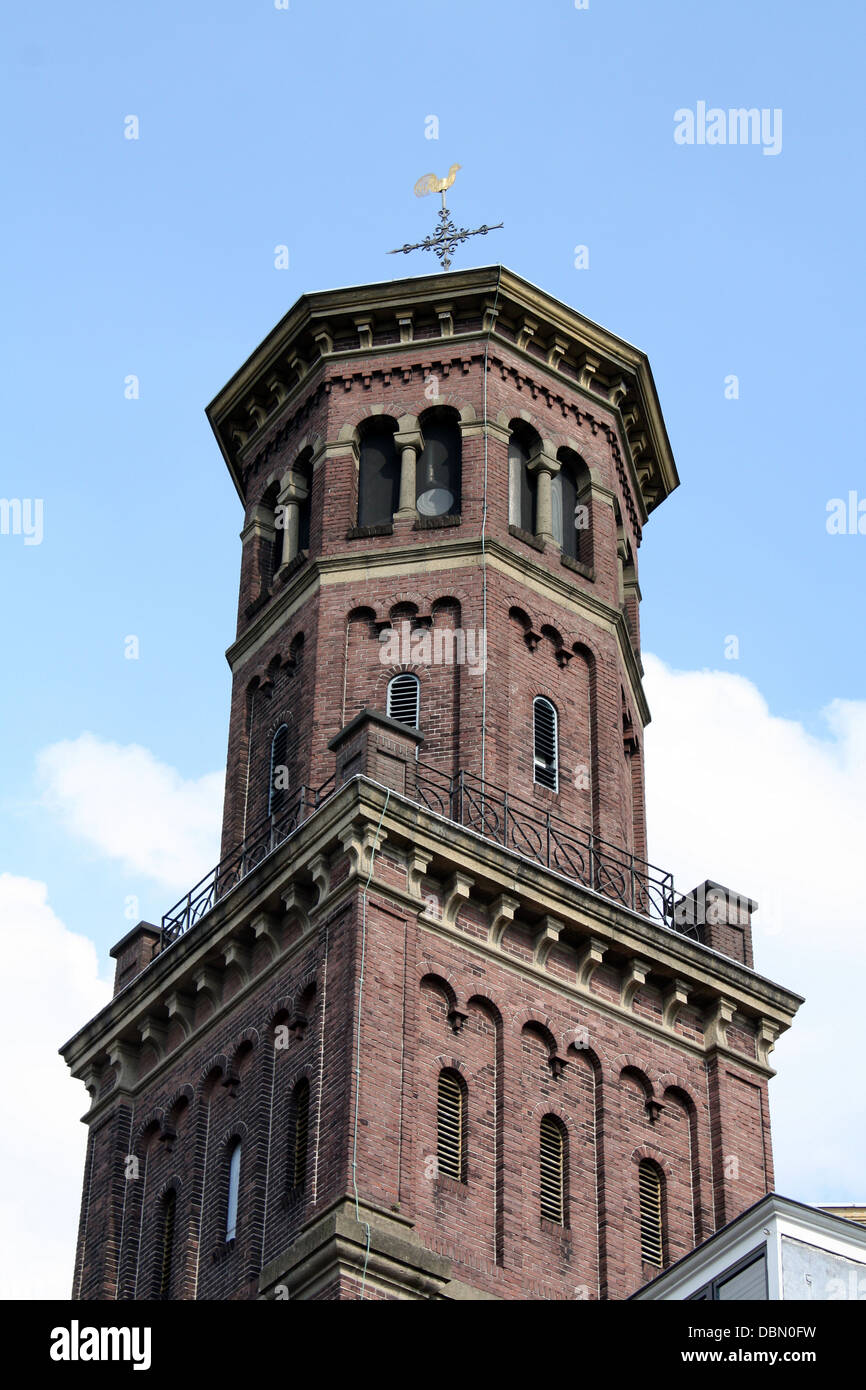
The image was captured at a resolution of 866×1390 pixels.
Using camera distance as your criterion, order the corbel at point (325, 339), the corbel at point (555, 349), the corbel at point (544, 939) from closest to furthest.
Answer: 1. the corbel at point (544, 939)
2. the corbel at point (325, 339)
3. the corbel at point (555, 349)

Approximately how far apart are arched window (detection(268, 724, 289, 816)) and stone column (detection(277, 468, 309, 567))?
4.34 m

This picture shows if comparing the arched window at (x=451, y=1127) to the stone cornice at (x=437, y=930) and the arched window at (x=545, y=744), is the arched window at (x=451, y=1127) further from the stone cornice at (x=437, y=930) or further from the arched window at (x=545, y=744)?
the arched window at (x=545, y=744)

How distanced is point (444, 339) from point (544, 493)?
3729 mm

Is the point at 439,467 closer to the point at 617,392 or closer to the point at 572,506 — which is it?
the point at 572,506

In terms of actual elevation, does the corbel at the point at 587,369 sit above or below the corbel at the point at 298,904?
above

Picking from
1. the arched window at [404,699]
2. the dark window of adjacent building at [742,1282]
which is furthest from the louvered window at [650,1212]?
the dark window of adjacent building at [742,1282]

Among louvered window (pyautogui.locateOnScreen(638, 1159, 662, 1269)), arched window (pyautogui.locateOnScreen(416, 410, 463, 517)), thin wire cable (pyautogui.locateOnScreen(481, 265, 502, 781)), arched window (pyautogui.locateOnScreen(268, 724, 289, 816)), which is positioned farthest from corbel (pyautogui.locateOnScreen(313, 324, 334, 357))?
louvered window (pyautogui.locateOnScreen(638, 1159, 662, 1269))

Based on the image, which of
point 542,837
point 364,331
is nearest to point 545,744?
point 542,837

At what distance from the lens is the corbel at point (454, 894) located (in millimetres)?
43581

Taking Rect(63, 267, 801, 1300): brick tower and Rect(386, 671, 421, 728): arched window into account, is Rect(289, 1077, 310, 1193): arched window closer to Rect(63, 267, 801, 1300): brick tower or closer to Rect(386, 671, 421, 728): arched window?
Rect(63, 267, 801, 1300): brick tower

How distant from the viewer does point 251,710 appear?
5134cm

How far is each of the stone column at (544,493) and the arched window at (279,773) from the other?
6197 millimetres

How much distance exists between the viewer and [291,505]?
174 ft
